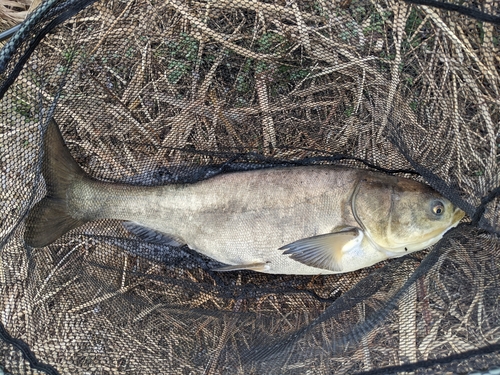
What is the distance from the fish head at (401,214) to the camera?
85.7 inches

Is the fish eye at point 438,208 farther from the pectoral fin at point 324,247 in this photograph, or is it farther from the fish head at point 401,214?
the pectoral fin at point 324,247

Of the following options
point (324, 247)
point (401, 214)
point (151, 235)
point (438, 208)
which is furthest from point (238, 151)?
point (438, 208)

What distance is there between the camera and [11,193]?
2.63 meters

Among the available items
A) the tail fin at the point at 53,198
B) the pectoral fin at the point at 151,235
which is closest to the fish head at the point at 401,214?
the pectoral fin at the point at 151,235

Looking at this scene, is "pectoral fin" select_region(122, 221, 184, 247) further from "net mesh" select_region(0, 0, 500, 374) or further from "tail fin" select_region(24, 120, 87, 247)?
"tail fin" select_region(24, 120, 87, 247)

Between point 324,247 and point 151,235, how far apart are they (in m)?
0.96

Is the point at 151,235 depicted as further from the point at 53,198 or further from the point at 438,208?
the point at 438,208

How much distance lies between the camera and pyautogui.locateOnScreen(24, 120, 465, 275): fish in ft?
7.31

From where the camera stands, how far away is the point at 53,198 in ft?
7.89

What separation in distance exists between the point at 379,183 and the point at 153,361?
5.01ft

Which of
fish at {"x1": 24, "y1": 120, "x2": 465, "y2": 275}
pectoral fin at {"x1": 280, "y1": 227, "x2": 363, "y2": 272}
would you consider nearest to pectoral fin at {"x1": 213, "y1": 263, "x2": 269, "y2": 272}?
fish at {"x1": 24, "y1": 120, "x2": 465, "y2": 275}

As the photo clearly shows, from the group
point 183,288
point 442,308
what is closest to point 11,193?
point 183,288

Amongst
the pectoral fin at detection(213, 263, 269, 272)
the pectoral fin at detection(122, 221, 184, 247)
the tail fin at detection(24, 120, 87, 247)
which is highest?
the tail fin at detection(24, 120, 87, 247)

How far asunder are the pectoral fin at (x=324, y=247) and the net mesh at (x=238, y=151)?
235 millimetres
